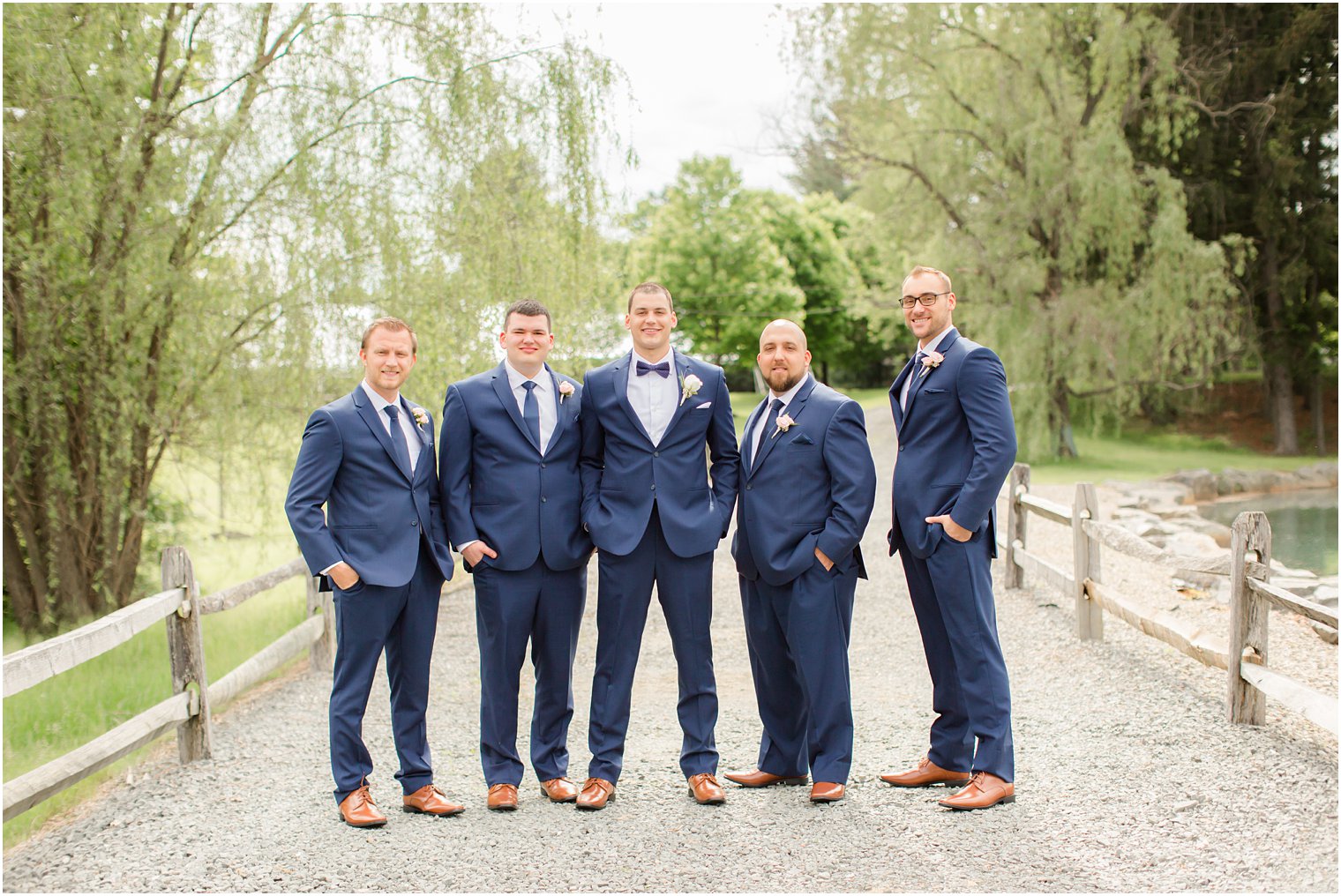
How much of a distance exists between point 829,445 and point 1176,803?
78.3 inches

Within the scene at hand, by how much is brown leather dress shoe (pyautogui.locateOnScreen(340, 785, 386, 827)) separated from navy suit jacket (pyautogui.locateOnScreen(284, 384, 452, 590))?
32.6 inches

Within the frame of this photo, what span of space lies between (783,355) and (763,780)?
1.75 m

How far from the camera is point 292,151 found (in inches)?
341

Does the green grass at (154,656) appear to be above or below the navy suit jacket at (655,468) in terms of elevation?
below

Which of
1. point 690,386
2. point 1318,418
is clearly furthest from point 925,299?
point 1318,418

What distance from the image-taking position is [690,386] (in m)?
4.16

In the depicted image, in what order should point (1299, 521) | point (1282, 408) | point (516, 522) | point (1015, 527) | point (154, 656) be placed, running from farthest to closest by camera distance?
point (1282, 408)
point (1299, 521)
point (1015, 527)
point (154, 656)
point (516, 522)

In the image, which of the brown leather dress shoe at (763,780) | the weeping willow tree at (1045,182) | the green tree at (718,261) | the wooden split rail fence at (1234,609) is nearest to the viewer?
the brown leather dress shoe at (763,780)

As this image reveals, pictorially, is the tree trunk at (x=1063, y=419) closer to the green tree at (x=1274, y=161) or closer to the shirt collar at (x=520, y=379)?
the green tree at (x=1274, y=161)

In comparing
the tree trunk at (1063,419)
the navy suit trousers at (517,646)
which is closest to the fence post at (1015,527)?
the navy suit trousers at (517,646)

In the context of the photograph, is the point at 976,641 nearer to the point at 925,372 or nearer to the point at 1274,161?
the point at 925,372

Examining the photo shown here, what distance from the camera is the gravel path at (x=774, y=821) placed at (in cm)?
367

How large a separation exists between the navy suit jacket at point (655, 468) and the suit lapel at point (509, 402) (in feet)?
0.77

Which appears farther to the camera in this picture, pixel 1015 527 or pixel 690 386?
pixel 1015 527
